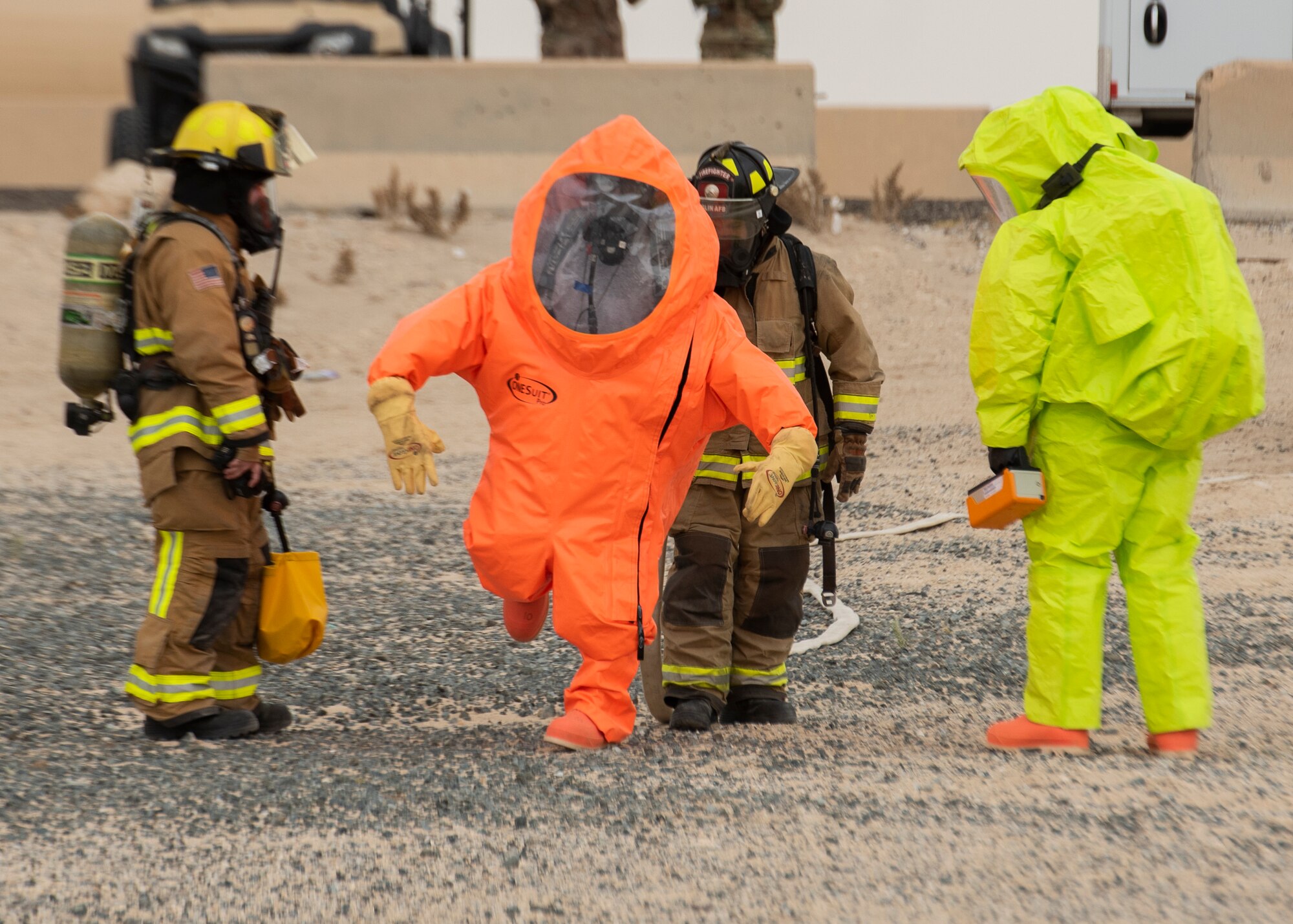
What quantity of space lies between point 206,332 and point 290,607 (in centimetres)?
96

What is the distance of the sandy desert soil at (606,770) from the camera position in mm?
3021

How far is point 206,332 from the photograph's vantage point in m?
4.20

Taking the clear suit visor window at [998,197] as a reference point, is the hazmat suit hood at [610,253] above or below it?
below

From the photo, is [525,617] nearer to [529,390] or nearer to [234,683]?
[529,390]

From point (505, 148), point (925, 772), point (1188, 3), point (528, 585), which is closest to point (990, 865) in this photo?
point (925, 772)

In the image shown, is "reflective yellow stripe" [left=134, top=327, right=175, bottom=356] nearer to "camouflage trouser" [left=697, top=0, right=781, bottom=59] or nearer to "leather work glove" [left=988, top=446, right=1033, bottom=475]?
"leather work glove" [left=988, top=446, right=1033, bottom=475]

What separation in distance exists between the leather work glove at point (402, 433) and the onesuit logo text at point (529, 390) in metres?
0.30

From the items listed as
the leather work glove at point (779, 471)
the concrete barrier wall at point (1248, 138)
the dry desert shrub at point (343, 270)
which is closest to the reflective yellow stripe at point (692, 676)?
the leather work glove at point (779, 471)

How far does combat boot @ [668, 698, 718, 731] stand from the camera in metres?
4.61

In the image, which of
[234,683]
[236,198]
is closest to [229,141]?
[236,198]

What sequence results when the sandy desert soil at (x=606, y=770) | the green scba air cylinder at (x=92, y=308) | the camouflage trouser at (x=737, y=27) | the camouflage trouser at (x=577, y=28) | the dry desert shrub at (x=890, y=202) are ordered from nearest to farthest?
the sandy desert soil at (x=606, y=770) → the green scba air cylinder at (x=92, y=308) → the dry desert shrub at (x=890, y=202) → the camouflage trouser at (x=737, y=27) → the camouflage trouser at (x=577, y=28)

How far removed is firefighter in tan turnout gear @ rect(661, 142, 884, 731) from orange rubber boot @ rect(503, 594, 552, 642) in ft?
1.98

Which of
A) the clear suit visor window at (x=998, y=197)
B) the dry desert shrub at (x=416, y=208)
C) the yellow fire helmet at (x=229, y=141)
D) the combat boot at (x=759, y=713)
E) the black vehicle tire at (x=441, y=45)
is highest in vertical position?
the black vehicle tire at (x=441, y=45)

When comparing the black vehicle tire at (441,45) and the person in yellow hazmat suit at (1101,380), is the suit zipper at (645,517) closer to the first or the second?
the person in yellow hazmat suit at (1101,380)
